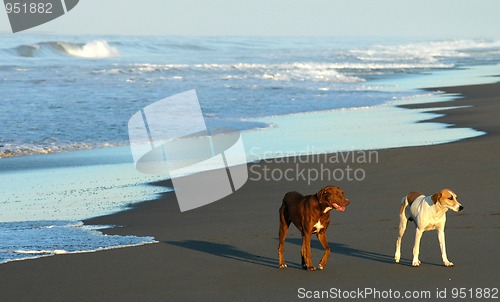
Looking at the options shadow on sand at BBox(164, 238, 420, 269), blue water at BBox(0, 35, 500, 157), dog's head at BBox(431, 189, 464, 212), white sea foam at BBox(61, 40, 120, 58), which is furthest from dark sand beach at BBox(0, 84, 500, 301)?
white sea foam at BBox(61, 40, 120, 58)

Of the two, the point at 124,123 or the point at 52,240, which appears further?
the point at 124,123

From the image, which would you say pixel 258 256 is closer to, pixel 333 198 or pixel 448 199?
pixel 333 198

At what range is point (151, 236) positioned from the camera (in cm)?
848

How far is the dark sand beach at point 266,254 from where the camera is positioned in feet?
21.1

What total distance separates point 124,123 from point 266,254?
1171 centimetres

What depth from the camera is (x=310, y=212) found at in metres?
6.72

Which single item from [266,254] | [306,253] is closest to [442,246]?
[306,253]

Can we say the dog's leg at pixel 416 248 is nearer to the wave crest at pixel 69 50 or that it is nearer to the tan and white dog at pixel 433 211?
the tan and white dog at pixel 433 211

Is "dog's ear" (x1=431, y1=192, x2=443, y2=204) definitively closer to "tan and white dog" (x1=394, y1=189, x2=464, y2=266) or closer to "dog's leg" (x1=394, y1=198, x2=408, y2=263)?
"tan and white dog" (x1=394, y1=189, x2=464, y2=266)

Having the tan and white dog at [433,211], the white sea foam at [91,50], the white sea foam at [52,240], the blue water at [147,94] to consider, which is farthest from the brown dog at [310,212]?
the white sea foam at [91,50]

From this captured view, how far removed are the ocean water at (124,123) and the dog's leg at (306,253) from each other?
1895 mm

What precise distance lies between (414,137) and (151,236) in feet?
26.0

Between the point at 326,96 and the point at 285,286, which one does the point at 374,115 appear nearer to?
the point at 326,96

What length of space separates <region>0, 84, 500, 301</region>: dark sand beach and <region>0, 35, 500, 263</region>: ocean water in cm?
57
